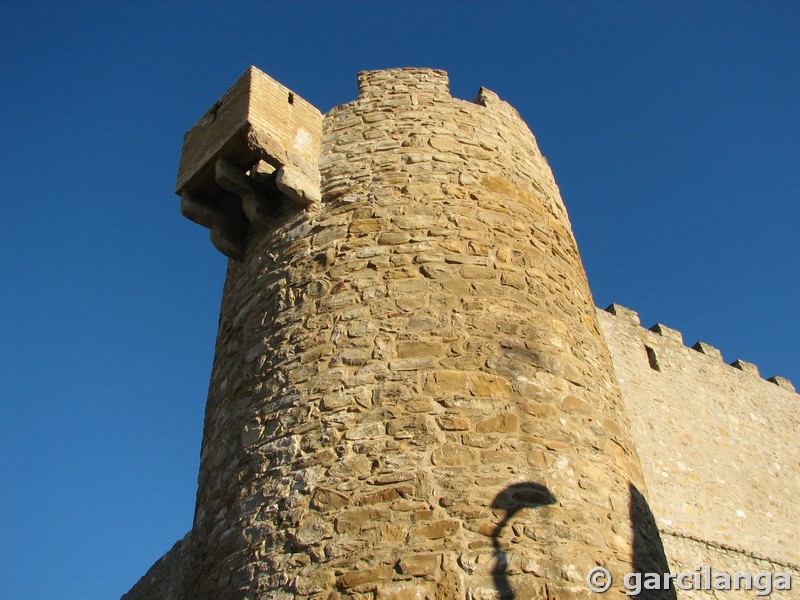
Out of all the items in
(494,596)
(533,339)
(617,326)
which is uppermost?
(617,326)

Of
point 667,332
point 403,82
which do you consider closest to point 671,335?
point 667,332

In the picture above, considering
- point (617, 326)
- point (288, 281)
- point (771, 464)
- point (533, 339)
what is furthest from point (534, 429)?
point (771, 464)

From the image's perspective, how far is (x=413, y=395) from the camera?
4145mm

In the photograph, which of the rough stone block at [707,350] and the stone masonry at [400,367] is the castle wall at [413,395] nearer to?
the stone masonry at [400,367]

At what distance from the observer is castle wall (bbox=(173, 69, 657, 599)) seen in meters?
3.69

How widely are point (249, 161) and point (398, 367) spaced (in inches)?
88.1

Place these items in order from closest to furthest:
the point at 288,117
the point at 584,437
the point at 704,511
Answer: the point at 584,437, the point at 288,117, the point at 704,511

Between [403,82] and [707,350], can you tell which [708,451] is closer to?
[707,350]

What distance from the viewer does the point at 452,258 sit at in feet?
15.7

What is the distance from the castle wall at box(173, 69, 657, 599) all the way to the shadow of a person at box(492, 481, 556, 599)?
10 mm

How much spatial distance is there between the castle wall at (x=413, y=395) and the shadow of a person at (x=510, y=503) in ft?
0.03

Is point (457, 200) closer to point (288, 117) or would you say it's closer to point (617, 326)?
point (288, 117)

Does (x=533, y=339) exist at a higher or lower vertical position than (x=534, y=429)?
higher

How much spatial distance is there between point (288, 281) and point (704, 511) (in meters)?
9.36
